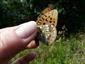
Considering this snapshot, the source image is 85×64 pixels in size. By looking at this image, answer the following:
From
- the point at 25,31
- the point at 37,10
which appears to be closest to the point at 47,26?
the point at 25,31

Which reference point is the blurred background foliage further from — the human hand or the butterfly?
the human hand

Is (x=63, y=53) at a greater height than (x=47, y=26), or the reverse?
(x=47, y=26)

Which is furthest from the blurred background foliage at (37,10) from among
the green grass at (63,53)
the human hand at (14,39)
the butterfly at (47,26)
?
the human hand at (14,39)

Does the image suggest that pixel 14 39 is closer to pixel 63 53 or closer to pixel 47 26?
pixel 47 26

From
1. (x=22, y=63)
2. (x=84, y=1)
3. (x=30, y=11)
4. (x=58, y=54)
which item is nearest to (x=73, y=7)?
(x=84, y=1)

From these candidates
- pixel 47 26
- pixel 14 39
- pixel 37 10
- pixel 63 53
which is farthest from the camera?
pixel 37 10
